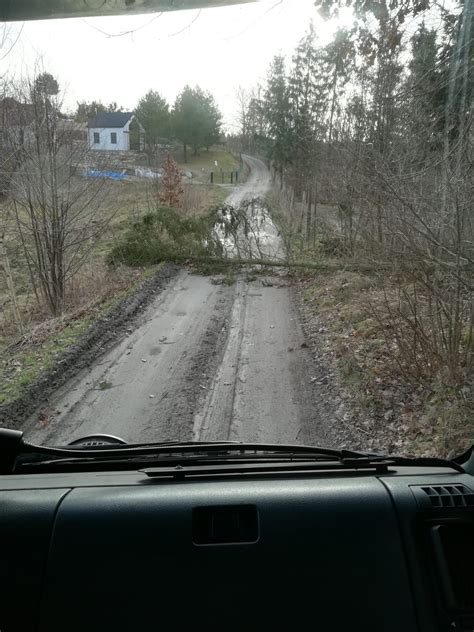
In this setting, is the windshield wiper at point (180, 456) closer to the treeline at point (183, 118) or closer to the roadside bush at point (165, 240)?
the roadside bush at point (165, 240)

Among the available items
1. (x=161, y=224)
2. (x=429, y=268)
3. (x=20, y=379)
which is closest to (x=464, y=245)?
(x=429, y=268)

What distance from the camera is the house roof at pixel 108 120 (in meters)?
14.0

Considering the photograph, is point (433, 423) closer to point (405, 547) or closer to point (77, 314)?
point (405, 547)

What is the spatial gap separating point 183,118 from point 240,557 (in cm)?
3411

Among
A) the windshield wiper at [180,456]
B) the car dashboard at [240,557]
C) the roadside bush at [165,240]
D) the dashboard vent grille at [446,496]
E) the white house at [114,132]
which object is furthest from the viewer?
the roadside bush at [165,240]

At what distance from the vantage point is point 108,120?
1633 centimetres

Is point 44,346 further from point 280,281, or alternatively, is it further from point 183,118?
point 183,118

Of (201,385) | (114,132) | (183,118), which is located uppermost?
(183,118)

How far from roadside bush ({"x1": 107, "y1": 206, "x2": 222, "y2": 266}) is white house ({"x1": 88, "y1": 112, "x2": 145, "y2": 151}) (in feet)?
7.50

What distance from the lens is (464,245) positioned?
17.4 ft

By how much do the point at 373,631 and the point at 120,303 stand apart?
956 cm

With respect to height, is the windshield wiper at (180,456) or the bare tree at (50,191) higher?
the bare tree at (50,191)

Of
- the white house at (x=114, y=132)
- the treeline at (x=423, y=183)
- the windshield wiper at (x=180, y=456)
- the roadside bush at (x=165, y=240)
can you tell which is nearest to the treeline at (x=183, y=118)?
the white house at (x=114, y=132)

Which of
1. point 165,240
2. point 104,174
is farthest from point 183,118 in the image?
point 104,174
